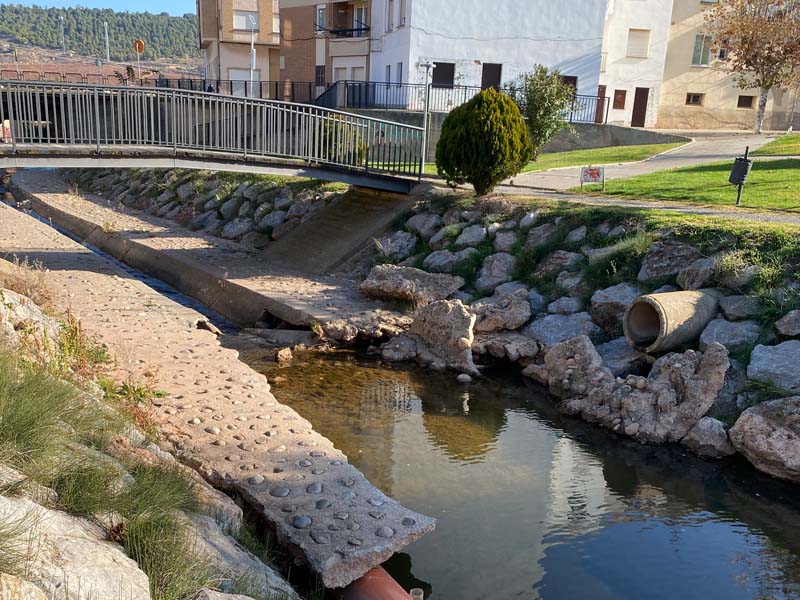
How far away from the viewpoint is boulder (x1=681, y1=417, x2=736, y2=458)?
889 centimetres

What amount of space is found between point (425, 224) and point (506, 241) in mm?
2290

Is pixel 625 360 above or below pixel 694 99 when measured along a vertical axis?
below

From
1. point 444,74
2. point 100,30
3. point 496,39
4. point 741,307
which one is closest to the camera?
point 741,307

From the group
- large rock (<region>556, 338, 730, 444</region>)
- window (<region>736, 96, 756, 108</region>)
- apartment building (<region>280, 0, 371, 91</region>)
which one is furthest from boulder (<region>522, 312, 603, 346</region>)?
window (<region>736, 96, 756, 108</region>)

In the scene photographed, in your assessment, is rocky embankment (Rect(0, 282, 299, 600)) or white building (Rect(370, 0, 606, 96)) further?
white building (Rect(370, 0, 606, 96))

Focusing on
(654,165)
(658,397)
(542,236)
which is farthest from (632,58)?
(658,397)

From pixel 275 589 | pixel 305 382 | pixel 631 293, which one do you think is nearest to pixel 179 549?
pixel 275 589

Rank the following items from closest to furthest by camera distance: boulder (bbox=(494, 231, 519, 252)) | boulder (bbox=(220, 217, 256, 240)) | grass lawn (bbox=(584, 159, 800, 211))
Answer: boulder (bbox=(494, 231, 519, 252))
grass lawn (bbox=(584, 159, 800, 211))
boulder (bbox=(220, 217, 256, 240))

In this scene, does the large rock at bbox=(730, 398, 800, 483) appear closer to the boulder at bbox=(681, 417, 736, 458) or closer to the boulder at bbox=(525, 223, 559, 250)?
the boulder at bbox=(681, 417, 736, 458)

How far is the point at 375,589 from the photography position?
5.55 metres

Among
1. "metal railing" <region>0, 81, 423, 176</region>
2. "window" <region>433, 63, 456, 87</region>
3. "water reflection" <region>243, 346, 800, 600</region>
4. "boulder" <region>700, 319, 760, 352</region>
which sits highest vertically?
"window" <region>433, 63, 456, 87</region>

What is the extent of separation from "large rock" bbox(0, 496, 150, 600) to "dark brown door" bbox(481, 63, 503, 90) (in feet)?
105

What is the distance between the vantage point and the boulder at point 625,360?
1058cm

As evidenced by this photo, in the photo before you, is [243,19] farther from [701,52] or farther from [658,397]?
[658,397]
